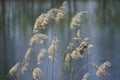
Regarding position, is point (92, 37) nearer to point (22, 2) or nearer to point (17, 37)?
point (17, 37)

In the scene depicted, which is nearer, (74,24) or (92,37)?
(74,24)

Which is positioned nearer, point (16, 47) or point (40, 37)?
point (40, 37)

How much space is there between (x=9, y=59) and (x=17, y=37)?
377 inches

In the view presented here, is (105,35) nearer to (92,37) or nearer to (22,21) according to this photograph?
(92,37)

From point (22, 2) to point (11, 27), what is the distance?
3060 centimetres

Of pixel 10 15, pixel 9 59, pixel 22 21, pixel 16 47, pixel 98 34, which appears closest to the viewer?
pixel 9 59

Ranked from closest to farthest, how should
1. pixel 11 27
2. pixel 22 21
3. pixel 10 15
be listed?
pixel 11 27 < pixel 22 21 < pixel 10 15

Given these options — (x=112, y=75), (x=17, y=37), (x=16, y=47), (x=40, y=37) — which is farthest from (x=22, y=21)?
(x=40, y=37)

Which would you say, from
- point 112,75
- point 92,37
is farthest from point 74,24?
point 92,37

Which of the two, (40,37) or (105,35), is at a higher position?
(40,37)

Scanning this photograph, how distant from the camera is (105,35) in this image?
32.5 metres

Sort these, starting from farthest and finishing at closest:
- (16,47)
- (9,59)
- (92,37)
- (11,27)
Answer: (11,27) → (92,37) → (16,47) → (9,59)

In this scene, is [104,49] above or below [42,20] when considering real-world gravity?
below

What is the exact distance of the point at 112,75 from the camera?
59.5 feet
